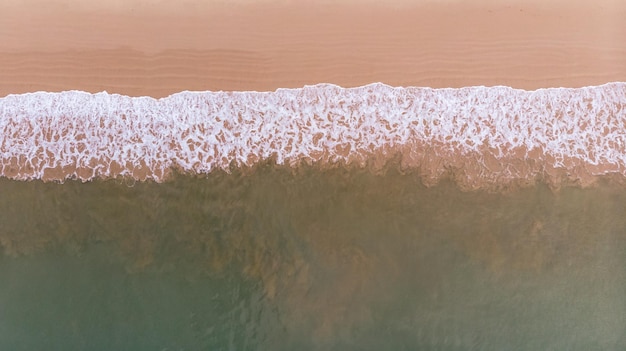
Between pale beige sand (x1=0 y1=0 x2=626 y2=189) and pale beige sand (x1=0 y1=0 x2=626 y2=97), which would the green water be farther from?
pale beige sand (x1=0 y1=0 x2=626 y2=97)

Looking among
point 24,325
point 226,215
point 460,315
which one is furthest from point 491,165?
point 24,325

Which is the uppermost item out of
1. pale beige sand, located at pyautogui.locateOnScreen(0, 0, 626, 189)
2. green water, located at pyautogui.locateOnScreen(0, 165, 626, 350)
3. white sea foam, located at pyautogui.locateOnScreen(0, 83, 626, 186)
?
pale beige sand, located at pyautogui.locateOnScreen(0, 0, 626, 189)

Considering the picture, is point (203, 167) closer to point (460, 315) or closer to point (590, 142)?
point (460, 315)

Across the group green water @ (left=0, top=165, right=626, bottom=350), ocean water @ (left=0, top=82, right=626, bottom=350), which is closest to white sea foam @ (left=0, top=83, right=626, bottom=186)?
ocean water @ (left=0, top=82, right=626, bottom=350)

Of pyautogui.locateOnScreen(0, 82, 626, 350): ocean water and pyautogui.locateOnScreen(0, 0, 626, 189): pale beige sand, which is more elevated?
pyautogui.locateOnScreen(0, 0, 626, 189): pale beige sand

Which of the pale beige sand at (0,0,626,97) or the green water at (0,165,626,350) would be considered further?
the pale beige sand at (0,0,626,97)

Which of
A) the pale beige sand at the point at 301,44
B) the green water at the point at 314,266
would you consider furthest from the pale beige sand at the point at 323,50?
the green water at the point at 314,266
